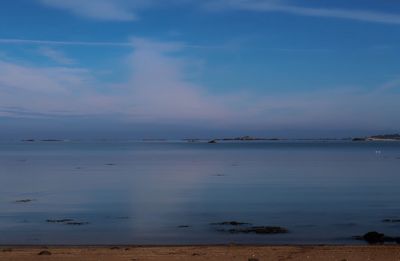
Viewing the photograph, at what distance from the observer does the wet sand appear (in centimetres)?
1149

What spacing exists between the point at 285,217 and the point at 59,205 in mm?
9524

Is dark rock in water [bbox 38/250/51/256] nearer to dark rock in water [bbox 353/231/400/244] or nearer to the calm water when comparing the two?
the calm water

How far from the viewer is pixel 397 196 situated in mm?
26438

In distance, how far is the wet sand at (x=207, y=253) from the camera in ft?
37.7

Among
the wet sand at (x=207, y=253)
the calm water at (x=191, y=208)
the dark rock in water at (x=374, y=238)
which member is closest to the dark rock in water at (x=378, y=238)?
the dark rock in water at (x=374, y=238)

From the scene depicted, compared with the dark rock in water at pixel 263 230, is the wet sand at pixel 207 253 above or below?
above

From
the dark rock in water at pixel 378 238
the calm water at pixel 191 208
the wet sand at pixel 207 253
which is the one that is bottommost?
the calm water at pixel 191 208

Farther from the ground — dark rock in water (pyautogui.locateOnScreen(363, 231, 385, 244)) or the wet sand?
the wet sand

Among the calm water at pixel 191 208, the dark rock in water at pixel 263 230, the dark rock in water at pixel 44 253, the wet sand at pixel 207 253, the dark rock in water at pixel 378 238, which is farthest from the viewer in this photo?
the dark rock in water at pixel 263 230

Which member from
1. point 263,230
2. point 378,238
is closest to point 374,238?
point 378,238

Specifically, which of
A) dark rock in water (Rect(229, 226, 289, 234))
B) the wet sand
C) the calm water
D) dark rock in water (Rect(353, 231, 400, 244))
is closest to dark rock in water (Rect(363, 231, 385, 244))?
dark rock in water (Rect(353, 231, 400, 244))

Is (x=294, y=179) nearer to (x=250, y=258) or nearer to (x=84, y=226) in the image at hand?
(x=84, y=226)

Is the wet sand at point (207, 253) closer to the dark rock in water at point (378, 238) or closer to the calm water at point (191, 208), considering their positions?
the dark rock in water at point (378, 238)

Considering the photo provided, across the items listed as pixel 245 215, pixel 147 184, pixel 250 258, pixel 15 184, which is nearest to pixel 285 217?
pixel 245 215
